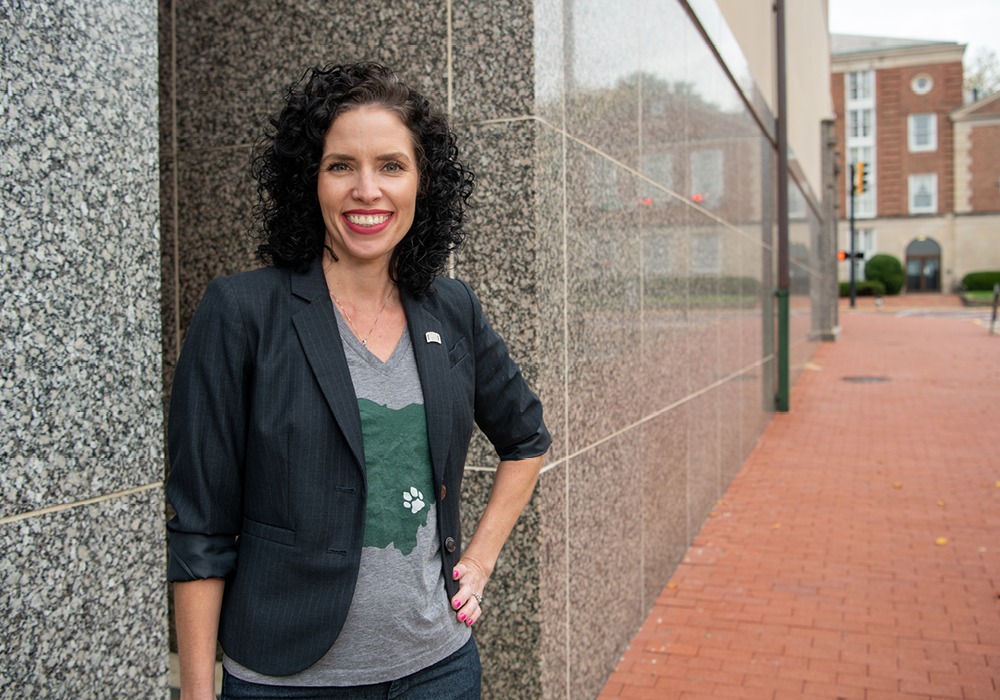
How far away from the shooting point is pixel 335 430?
1.75 m

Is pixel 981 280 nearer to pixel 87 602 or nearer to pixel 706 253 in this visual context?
pixel 706 253

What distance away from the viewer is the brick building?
6047 cm

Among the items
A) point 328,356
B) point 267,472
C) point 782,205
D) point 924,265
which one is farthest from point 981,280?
point 267,472

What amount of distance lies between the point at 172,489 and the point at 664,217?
4.21 metres

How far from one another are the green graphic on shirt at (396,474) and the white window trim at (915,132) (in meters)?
67.6

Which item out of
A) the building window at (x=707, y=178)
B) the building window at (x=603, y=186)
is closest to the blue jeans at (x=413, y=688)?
the building window at (x=603, y=186)

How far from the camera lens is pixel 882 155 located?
63.3m

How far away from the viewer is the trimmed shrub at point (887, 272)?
58.2 metres

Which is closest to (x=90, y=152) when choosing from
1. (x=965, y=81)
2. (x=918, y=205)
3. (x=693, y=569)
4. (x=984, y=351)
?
(x=693, y=569)

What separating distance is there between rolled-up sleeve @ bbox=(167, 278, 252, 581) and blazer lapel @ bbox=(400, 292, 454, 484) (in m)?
0.35

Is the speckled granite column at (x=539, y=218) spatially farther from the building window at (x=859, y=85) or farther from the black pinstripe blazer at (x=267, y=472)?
the building window at (x=859, y=85)

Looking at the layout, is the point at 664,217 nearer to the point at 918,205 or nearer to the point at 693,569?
the point at 693,569

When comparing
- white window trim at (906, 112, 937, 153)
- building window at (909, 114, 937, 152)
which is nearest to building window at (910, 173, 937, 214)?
white window trim at (906, 112, 937, 153)

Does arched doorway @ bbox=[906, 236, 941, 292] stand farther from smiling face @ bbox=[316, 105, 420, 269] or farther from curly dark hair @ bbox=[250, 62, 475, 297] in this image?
smiling face @ bbox=[316, 105, 420, 269]
